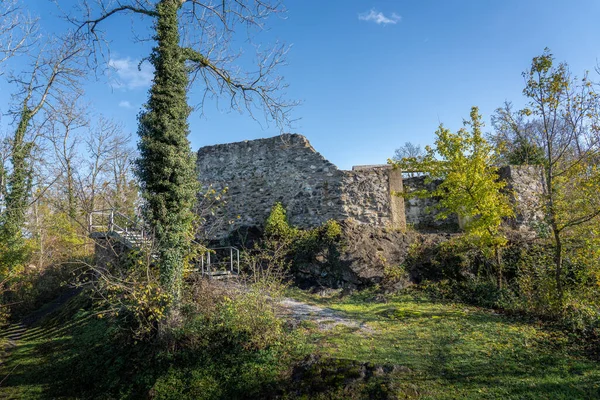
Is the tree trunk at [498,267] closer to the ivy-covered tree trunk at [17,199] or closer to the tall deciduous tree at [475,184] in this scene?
the tall deciduous tree at [475,184]

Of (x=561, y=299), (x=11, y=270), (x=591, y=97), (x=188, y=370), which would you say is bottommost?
(x=188, y=370)

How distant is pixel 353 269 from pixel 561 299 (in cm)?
544

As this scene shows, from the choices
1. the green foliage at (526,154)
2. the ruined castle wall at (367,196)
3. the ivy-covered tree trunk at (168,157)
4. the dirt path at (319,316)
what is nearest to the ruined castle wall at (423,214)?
the ruined castle wall at (367,196)

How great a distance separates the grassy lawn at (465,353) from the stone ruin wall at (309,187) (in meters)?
5.45

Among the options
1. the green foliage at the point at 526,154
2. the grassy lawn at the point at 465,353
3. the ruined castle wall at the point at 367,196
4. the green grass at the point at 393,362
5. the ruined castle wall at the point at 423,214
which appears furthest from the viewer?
the green foliage at the point at 526,154

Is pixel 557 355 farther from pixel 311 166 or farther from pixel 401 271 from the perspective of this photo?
pixel 311 166

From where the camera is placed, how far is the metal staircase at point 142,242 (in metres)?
8.00

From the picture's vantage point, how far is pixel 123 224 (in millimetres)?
13383

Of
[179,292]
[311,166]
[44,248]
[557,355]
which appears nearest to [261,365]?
[179,292]

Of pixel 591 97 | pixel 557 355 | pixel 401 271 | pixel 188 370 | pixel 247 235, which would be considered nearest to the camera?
pixel 557 355

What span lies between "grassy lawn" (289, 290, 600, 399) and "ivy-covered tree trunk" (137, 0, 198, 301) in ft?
10.7

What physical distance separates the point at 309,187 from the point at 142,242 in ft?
25.8

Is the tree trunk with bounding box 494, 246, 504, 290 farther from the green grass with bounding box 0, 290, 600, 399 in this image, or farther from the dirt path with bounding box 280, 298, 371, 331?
the dirt path with bounding box 280, 298, 371, 331

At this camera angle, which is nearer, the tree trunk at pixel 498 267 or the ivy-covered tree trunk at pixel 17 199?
the tree trunk at pixel 498 267
